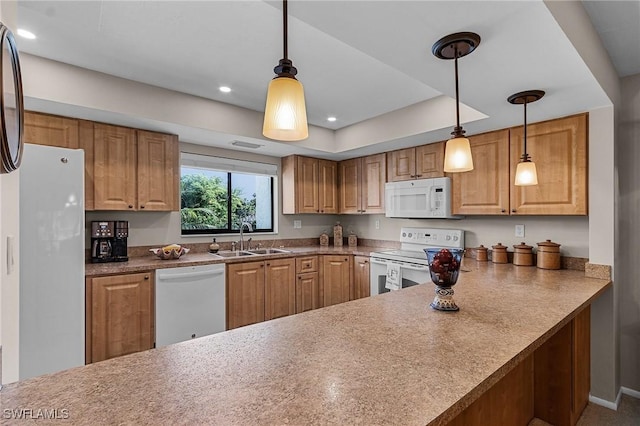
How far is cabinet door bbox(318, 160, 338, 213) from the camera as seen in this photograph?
4430 millimetres

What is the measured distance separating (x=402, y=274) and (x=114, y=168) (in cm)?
289

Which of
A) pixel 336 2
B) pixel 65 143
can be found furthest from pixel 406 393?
pixel 65 143

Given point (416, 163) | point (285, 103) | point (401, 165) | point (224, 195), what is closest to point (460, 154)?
point (285, 103)

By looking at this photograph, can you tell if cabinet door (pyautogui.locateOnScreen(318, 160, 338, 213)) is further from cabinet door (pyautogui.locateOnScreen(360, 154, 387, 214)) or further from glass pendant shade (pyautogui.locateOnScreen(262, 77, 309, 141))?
glass pendant shade (pyautogui.locateOnScreen(262, 77, 309, 141))

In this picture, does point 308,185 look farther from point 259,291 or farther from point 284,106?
point 284,106

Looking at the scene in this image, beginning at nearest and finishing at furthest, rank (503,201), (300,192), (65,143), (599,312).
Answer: (599,312) < (65,143) < (503,201) < (300,192)

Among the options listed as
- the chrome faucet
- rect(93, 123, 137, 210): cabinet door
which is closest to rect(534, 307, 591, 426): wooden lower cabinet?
the chrome faucet

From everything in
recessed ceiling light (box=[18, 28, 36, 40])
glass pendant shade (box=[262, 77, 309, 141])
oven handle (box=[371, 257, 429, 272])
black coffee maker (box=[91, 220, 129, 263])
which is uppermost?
recessed ceiling light (box=[18, 28, 36, 40])

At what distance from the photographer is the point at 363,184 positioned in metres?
4.28

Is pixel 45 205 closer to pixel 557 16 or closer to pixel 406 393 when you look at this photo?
pixel 406 393

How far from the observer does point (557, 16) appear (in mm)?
1314

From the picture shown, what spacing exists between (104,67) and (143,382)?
95.2 inches

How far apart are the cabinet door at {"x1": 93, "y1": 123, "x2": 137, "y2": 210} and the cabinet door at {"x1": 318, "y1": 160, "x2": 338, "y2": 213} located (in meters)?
2.24

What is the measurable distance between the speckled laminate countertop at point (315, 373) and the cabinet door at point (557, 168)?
1.38 metres
